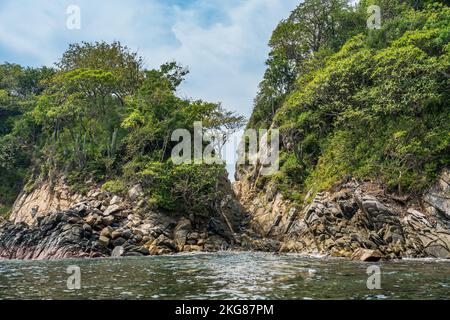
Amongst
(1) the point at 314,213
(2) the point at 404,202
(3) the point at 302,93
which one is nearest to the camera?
(2) the point at 404,202

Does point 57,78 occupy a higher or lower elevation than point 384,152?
higher

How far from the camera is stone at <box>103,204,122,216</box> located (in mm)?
37703

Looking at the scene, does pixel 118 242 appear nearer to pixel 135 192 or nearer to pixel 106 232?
pixel 106 232

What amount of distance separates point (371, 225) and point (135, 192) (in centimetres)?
2433

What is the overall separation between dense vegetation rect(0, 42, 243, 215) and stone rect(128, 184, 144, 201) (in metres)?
0.63

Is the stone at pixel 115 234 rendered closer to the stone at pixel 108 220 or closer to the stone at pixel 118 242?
the stone at pixel 118 242

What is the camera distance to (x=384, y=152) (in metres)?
32.2

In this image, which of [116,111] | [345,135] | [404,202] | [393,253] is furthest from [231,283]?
[116,111]

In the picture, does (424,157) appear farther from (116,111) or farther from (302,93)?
(116,111)

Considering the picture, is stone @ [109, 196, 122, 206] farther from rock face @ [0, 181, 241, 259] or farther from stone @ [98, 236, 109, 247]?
stone @ [98, 236, 109, 247]

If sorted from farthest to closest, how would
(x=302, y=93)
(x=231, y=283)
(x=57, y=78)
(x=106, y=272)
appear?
1. (x=57, y=78)
2. (x=302, y=93)
3. (x=106, y=272)
4. (x=231, y=283)

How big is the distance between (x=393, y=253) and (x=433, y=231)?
3.52 m

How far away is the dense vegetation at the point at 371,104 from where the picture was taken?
30.0 meters

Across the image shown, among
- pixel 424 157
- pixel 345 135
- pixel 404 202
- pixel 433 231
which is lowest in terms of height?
pixel 433 231
